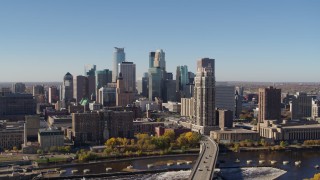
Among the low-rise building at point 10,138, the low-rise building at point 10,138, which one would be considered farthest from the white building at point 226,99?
the low-rise building at point 10,138

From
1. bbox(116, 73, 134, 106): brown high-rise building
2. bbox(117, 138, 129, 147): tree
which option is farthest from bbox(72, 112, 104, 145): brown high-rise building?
bbox(116, 73, 134, 106): brown high-rise building

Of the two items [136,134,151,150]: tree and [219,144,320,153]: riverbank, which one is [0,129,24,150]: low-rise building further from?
[219,144,320,153]: riverbank

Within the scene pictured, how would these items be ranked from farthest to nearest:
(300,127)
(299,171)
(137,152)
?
(300,127) < (137,152) < (299,171)

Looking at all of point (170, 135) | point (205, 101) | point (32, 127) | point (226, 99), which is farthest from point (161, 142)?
point (226, 99)

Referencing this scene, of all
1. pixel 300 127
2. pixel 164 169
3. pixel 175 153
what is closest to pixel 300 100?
pixel 300 127

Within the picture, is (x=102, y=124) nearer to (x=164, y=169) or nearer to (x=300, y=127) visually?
(x=164, y=169)

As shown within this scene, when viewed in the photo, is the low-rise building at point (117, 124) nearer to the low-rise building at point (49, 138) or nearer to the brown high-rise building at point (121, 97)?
the low-rise building at point (49, 138)
